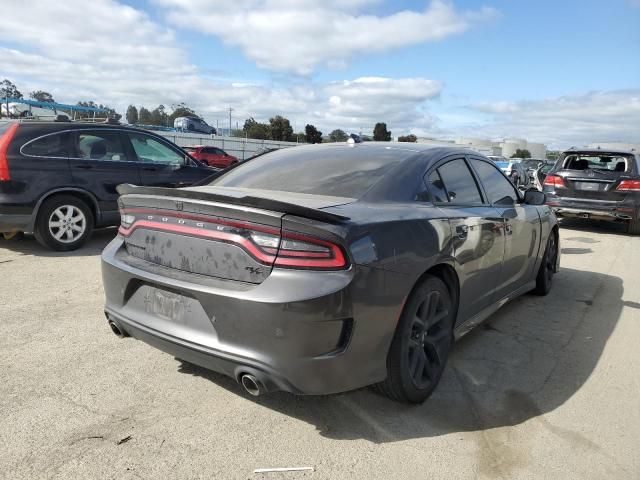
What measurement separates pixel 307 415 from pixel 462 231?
150 centimetres

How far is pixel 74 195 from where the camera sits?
6664 mm

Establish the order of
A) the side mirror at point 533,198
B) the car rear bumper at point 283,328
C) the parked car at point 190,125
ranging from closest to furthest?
the car rear bumper at point 283,328 → the side mirror at point 533,198 → the parked car at point 190,125

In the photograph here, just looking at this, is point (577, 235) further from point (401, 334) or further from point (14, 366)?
point (14, 366)

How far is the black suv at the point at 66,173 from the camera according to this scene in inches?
240

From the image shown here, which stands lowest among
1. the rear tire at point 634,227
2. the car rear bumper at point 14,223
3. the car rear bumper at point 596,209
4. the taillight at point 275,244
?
the rear tire at point 634,227

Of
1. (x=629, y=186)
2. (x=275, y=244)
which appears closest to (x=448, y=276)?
(x=275, y=244)

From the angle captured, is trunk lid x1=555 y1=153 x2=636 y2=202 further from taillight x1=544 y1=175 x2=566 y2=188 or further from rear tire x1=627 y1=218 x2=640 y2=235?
rear tire x1=627 y1=218 x2=640 y2=235

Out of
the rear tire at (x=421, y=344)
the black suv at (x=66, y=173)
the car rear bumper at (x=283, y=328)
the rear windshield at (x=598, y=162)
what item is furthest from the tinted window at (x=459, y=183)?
the rear windshield at (x=598, y=162)

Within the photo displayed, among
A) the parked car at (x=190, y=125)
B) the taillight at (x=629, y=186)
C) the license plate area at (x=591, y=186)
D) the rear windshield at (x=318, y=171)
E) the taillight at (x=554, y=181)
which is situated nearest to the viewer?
the rear windshield at (x=318, y=171)

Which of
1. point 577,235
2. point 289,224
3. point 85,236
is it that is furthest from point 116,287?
point 577,235

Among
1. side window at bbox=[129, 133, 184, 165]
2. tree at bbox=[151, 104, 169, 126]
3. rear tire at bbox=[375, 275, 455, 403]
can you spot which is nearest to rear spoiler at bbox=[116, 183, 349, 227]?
rear tire at bbox=[375, 275, 455, 403]

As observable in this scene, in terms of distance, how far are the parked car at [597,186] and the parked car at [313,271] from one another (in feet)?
25.1

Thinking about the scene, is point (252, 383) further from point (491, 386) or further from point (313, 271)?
point (491, 386)

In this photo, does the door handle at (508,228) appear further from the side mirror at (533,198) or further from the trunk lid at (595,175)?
the trunk lid at (595,175)
